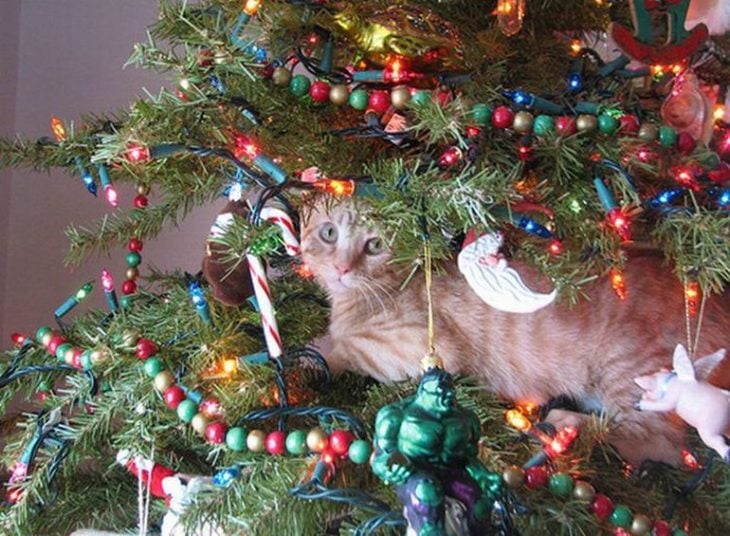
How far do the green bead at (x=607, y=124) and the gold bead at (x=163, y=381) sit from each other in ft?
1.47

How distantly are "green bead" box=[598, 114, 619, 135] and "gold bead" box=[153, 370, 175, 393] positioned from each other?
449mm

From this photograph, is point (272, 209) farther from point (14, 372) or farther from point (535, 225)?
point (14, 372)

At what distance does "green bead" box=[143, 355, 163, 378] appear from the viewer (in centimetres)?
71

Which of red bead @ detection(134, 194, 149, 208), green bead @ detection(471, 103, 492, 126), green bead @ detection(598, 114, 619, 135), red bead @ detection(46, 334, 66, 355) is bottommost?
red bead @ detection(46, 334, 66, 355)

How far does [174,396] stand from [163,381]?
2cm

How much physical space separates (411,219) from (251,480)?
25cm

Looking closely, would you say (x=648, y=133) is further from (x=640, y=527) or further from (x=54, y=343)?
(x=54, y=343)

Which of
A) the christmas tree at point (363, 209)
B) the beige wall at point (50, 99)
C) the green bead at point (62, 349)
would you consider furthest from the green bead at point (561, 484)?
the beige wall at point (50, 99)

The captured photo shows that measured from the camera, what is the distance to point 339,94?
0.67 meters

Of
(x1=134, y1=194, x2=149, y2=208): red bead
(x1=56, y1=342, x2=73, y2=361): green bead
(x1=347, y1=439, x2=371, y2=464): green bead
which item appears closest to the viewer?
(x1=347, y1=439, x2=371, y2=464): green bead

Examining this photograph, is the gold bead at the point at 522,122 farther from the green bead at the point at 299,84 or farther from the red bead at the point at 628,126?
the green bead at the point at 299,84

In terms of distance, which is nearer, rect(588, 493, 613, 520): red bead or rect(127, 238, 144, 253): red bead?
rect(588, 493, 613, 520): red bead

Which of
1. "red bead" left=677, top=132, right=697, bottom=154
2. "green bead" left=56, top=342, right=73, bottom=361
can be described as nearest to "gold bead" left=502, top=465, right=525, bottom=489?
"red bead" left=677, top=132, right=697, bottom=154

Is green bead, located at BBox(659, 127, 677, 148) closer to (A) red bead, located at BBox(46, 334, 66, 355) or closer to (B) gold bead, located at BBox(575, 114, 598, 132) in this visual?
(B) gold bead, located at BBox(575, 114, 598, 132)
